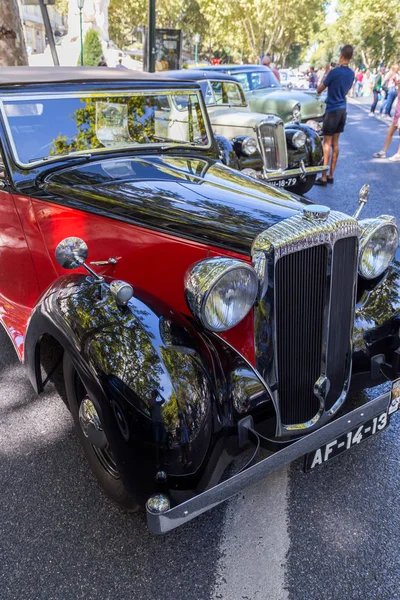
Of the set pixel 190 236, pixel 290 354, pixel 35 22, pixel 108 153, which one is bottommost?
pixel 290 354

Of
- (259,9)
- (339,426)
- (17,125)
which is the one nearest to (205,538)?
(339,426)

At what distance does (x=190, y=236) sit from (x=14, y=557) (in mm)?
1450

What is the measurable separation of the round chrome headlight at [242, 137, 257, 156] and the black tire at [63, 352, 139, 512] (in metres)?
4.84

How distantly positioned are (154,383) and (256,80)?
1134 cm

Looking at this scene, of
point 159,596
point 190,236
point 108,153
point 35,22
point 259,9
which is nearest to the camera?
point 159,596

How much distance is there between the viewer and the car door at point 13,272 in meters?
2.78

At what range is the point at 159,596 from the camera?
175 cm

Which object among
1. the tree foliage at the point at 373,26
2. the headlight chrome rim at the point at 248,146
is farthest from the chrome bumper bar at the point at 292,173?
the tree foliage at the point at 373,26

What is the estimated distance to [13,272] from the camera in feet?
10.1

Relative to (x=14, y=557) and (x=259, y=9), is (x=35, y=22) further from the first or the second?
(x=14, y=557)

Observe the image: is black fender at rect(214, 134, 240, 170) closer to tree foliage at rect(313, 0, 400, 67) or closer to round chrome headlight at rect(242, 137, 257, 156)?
round chrome headlight at rect(242, 137, 257, 156)

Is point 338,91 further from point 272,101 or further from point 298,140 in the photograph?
point 272,101

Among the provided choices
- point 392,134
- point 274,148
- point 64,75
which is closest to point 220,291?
point 64,75

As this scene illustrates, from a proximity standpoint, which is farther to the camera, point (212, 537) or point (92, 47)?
point (92, 47)
